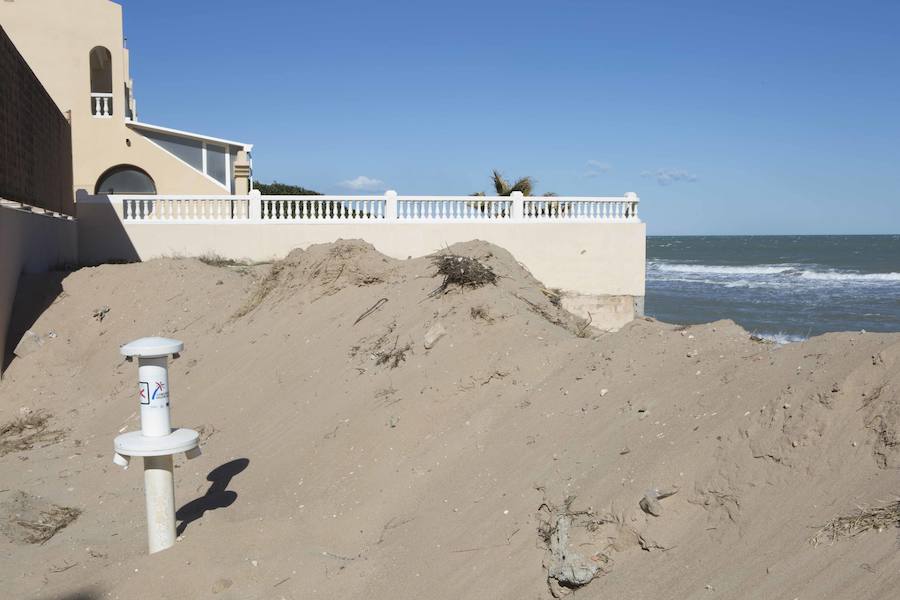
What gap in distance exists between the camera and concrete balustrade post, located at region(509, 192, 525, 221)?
17859 mm

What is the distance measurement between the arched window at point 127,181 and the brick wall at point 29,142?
400 centimetres

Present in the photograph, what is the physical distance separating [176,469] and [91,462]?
53.3 inches

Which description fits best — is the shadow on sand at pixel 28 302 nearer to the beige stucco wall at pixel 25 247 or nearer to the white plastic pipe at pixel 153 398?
the beige stucco wall at pixel 25 247

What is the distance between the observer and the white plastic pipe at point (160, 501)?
18.6ft

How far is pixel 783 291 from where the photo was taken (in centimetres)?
4538

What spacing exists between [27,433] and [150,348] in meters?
5.80

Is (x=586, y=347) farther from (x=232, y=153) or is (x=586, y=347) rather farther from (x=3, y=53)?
(x=232, y=153)

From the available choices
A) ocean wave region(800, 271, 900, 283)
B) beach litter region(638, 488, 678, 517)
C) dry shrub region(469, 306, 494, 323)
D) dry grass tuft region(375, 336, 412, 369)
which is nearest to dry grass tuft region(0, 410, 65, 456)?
dry grass tuft region(375, 336, 412, 369)

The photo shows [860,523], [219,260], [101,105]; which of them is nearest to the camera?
[860,523]

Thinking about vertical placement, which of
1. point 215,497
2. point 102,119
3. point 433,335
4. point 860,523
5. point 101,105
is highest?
point 101,105

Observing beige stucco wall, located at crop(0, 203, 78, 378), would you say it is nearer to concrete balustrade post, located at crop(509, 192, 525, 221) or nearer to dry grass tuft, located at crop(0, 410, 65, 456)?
dry grass tuft, located at crop(0, 410, 65, 456)

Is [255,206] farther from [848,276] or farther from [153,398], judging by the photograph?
[848,276]

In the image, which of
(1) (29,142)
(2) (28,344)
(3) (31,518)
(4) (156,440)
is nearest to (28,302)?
(2) (28,344)

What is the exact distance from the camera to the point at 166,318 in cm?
1299
